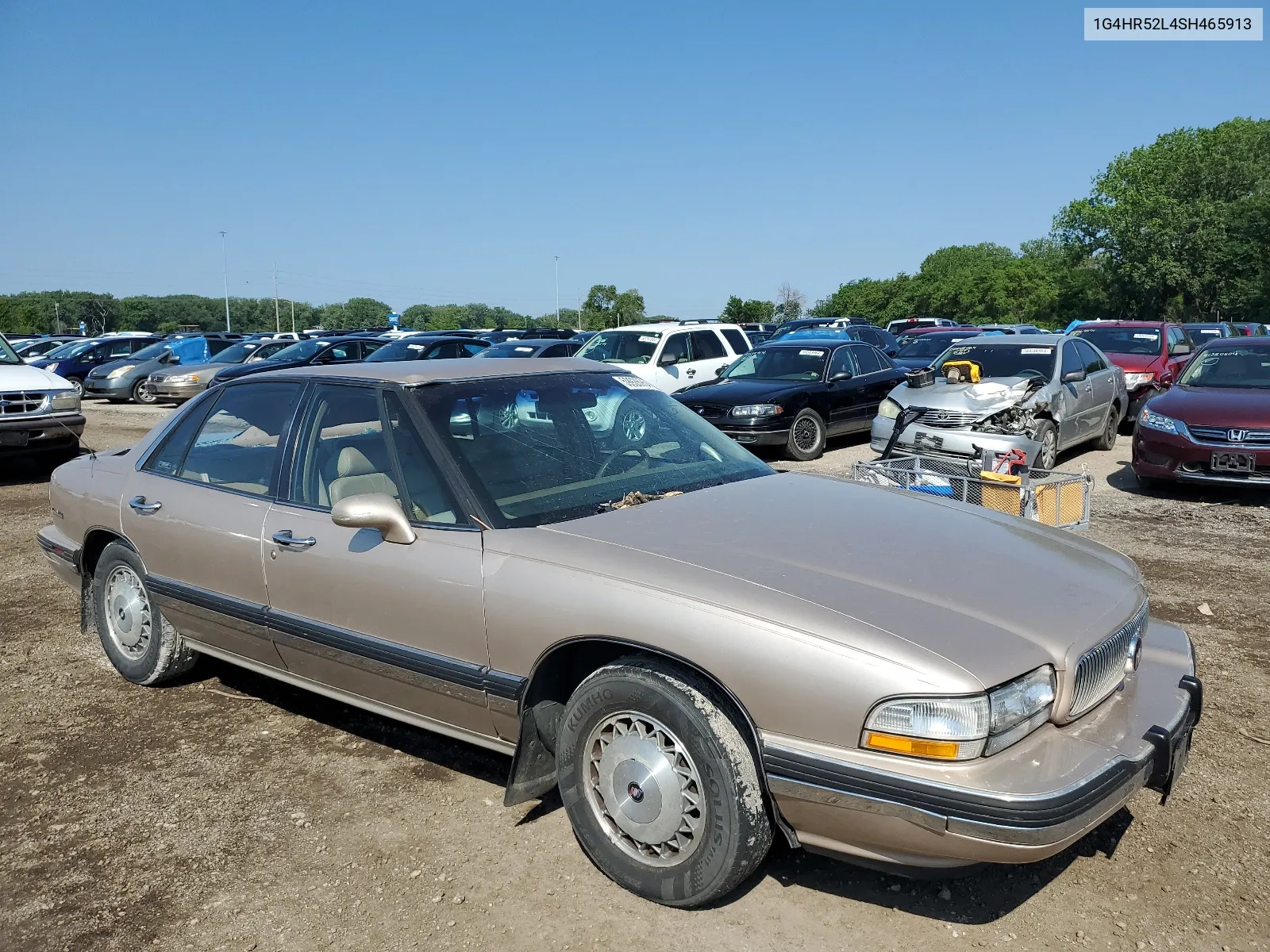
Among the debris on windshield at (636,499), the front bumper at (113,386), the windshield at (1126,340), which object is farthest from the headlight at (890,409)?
the front bumper at (113,386)

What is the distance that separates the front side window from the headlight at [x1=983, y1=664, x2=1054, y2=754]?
2.86m

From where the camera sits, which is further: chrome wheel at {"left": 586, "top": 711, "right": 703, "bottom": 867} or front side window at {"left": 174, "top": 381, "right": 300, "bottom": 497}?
front side window at {"left": 174, "top": 381, "right": 300, "bottom": 497}

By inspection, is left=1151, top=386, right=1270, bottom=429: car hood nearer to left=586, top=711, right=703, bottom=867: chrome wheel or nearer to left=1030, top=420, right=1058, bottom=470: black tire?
left=1030, top=420, right=1058, bottom=470: black tire

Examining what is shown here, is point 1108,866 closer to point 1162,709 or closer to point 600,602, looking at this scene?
point 1162,709

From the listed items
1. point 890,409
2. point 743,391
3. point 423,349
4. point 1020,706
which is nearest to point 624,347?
point 743,391

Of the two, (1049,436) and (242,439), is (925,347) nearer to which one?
(1049,436)

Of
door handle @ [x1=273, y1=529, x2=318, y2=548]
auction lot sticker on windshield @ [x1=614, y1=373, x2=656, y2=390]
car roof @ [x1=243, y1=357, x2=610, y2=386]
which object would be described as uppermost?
car roof @ [x1=243, y1=357, x2=610, y2=386]

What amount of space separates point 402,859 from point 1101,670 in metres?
2.23

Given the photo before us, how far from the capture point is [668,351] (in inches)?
603

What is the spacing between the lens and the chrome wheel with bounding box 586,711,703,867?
2.84 metres

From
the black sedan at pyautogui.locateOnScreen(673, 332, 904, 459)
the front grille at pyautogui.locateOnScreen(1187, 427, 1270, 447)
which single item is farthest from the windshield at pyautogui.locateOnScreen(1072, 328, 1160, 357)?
the front grille at pyautogui.locateOnScreen(1187, 427, 1270, 447)

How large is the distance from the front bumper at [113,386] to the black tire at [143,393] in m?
0.10

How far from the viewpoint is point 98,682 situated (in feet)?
16.3

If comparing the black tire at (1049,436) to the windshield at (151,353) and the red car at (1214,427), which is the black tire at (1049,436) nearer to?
the red car at (1214,427)
